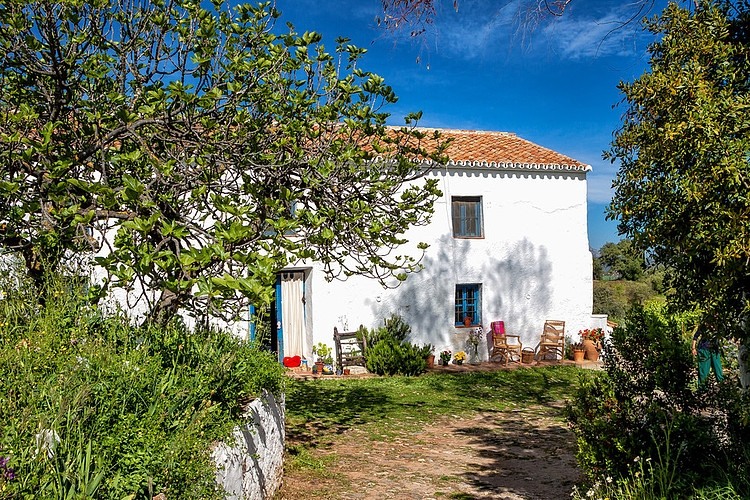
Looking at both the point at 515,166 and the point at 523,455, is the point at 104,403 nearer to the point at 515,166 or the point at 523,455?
the point at 523,455

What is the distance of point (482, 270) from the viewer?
17906 mm

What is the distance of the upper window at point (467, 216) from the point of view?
17.7 meters

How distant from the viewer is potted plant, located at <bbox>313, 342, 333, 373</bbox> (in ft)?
52.7

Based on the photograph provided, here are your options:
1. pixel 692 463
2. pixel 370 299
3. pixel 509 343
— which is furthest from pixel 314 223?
pixel 509 343

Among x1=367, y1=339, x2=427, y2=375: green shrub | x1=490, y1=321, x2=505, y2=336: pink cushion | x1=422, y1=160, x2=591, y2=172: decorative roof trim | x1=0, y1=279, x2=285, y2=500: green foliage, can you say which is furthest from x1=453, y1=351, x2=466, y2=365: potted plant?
x1=0, y1=279, x2=285, y2=500: green foliage

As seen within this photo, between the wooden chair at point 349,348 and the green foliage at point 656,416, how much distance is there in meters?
10.1

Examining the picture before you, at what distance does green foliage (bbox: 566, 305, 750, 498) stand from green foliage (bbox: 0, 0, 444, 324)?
2807 millimetres

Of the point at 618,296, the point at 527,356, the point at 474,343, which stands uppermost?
the point at 618,296

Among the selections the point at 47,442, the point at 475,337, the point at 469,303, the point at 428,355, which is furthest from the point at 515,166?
the point at 47,442

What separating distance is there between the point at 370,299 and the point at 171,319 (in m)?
9.98

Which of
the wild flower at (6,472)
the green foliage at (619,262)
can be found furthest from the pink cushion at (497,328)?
the green foliage at (619,262)

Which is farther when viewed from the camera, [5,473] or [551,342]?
[551,342]

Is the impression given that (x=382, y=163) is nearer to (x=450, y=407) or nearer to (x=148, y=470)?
(x=148, y=470)

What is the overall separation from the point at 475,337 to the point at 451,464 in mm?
9021
